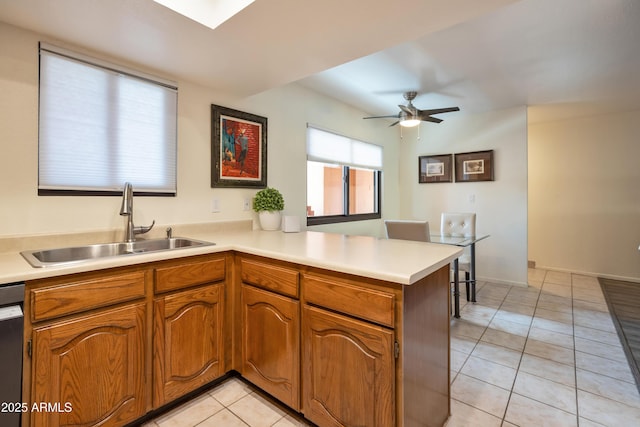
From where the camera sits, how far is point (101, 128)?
179 centimetres

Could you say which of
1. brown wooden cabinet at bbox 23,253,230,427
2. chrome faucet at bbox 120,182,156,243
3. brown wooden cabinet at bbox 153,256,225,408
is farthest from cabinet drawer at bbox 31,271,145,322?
chrome faucet at bbox 120,182,156,243

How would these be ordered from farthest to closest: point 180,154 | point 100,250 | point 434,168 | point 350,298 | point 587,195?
point 434,168, point 587,195, point 180,154, point 100,250, point 350,298

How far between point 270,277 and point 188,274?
1.44 feet

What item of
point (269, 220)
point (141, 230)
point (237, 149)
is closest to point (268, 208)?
point (269, 220)

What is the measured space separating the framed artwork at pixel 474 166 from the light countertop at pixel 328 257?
9.58 ft

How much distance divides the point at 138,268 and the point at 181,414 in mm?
821

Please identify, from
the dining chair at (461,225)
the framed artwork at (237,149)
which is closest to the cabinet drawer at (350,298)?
the framed artwork at (237,149)

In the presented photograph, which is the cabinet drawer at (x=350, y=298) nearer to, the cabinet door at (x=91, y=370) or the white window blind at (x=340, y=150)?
the cabinet door at (x=91, y=370)

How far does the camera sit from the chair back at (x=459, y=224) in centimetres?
345

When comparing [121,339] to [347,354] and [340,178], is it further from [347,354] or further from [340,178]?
[340,178]

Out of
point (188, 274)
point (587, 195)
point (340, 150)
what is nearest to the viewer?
point (188, 274)

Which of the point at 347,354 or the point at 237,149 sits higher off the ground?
the point at 237,149

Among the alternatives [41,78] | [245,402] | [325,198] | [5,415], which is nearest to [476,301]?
[325,198]

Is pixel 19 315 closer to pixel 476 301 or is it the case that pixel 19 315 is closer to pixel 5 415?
pixel 5 415
